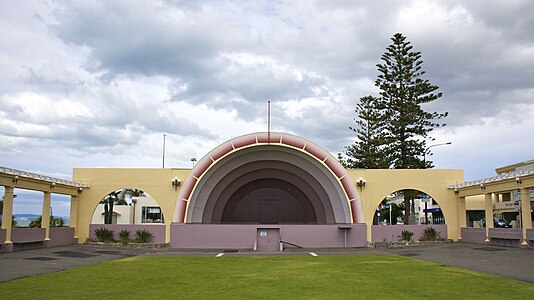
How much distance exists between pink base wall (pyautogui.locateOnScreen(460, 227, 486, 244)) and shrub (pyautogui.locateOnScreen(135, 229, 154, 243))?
1738 cm

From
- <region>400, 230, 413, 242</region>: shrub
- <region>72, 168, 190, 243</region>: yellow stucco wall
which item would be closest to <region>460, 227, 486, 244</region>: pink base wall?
<region>400, 230, 413, 242</region>: shrub

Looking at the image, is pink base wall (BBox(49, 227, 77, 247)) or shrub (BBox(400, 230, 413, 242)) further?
shrub (BBox(400, 230, 413, 242))

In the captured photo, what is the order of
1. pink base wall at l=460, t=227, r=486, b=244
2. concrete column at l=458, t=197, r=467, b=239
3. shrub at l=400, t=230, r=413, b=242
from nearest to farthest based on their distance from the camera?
pink base wall at l=460, t=227, r=486, b=244 < shrub at l=400, t=230, r=413, b=242 < concrete column at l=458, t=197, r=467, b=239

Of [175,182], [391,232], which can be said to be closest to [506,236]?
[391,232]

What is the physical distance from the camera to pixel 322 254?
73.6ft

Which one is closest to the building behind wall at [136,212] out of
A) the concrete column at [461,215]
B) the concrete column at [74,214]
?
the concrete column at [74,214]

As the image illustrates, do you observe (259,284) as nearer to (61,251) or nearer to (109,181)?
(61,251)

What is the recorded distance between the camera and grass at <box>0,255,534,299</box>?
439 inches

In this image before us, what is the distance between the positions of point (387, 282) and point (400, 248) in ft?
42.0

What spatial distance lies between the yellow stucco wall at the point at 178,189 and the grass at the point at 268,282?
9.46 meters

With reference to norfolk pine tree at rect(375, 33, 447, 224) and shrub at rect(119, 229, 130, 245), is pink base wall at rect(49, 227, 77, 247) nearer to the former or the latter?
shrub at rect(119, 229, 130, 245)

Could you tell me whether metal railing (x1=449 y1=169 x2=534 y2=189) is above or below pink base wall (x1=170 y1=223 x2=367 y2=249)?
above

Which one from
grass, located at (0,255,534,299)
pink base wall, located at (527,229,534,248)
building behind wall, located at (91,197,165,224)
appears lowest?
grass, located at (0,255,534,299)

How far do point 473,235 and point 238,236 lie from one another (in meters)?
12.7
